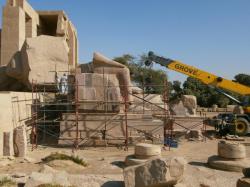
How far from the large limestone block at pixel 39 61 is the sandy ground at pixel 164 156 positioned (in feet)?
15.3

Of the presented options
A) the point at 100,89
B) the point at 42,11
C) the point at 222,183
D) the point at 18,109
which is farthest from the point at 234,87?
the point at 42,11

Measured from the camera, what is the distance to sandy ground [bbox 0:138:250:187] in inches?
330

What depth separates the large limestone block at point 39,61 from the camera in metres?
16.3

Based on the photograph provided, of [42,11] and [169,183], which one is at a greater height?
[42,11]

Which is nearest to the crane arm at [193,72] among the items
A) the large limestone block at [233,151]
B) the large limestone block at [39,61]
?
the large limestone block at [39,61]

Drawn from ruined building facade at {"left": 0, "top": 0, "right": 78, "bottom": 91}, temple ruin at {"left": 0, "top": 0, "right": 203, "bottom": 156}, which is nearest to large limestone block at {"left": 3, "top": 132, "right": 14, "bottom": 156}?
temple ruin at {"left": 0, "top": 0, "right": 203, "bottom": 156}

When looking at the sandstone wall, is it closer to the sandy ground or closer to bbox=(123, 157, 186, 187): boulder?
the sandy ground

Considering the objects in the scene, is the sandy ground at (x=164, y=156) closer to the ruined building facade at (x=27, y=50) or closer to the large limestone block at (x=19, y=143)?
the large limestone block at (x=19, y=143)

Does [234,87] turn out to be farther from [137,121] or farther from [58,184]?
[58,184]

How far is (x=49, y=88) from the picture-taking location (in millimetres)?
17031

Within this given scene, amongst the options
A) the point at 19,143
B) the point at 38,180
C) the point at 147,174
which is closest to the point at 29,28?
the point at 19,143

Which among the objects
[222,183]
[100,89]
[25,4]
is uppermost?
[25,4]

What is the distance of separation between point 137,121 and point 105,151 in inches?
82.0

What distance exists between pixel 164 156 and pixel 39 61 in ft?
28.3
